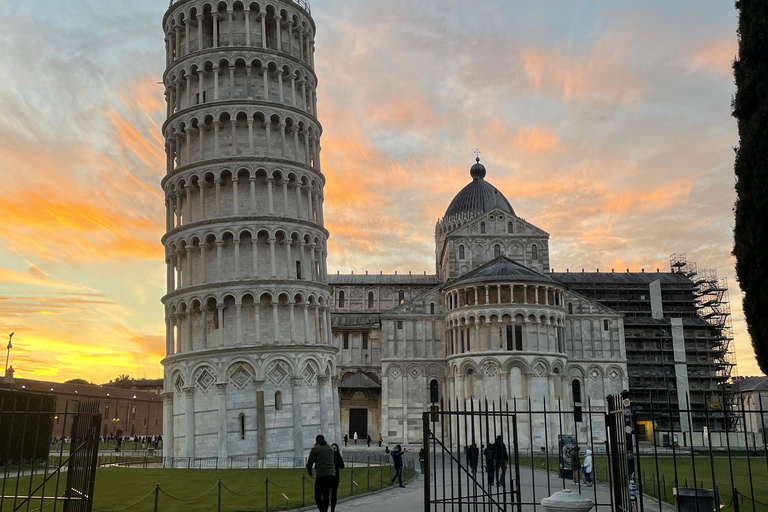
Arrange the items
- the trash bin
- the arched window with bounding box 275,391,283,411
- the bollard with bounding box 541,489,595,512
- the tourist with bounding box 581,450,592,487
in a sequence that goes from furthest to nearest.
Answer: the arched window with bounding box 275,391,283,411 → the tourist with bounding box 581,450,592,487 → the trash bin → the bollard with bounding box 541,489,595,512

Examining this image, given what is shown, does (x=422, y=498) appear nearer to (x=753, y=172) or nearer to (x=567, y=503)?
(x=567, y=503)

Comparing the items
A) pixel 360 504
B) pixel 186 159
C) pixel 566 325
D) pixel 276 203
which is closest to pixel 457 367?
pixel 566 325

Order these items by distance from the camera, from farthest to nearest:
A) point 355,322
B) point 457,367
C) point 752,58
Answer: point 355,322 < point 457,367 < point 752,58

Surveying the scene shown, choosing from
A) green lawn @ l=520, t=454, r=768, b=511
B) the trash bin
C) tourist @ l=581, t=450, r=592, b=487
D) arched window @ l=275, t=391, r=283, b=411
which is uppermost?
arched window @ l=275, t=391, r=283, b=411

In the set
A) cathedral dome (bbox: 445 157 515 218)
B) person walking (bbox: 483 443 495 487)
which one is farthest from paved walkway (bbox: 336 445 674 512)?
cathedral dome (bbox: 445 157 515 218)

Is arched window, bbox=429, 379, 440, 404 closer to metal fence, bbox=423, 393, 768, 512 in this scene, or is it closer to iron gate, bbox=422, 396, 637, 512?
iron gate, bbox=422, 396, 637, 512

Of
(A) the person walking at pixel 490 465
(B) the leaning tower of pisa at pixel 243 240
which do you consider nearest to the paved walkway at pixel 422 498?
(A) the person walking at pixel 490 465

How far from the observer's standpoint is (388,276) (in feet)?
A: 290

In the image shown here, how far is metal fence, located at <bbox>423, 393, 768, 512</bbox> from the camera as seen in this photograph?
41.9ft

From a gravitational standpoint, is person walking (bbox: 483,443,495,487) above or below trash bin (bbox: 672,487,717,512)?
above

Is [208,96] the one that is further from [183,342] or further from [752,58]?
[752,58]

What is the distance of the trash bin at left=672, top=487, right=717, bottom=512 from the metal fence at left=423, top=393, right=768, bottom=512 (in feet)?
0.08

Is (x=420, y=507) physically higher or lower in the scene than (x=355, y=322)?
lower

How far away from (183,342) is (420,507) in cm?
2684
